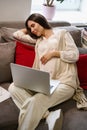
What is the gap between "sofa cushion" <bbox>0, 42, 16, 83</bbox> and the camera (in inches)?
85.8

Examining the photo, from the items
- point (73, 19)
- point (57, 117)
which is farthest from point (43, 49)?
point (73, 19)

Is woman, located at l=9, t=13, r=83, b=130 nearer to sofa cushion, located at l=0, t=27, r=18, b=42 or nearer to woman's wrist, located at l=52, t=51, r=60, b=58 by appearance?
woman's wrist, located at l=52, t=51, r=60, b=58

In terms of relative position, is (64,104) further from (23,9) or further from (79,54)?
(23,9)

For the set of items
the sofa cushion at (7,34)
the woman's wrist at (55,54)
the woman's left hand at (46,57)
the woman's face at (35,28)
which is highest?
the woman's face at (35,28)

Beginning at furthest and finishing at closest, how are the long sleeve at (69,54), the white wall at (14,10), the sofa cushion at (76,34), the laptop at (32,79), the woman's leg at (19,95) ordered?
the white wall at (14,10)
the sofa cushion at (76,34)
the long sleeve at (69,54)
the woman's leg at (19,95)
the laptop at (32,79)

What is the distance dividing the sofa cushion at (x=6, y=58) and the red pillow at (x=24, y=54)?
45mm

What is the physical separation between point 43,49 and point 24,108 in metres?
0.60

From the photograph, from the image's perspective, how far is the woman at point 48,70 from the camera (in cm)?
181

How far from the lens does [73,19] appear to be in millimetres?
3248

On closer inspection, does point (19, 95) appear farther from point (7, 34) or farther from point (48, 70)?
point (7, 34)

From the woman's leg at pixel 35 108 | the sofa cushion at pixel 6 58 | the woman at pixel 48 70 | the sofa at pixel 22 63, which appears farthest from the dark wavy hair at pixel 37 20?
the woman's leg at pixel 35 108

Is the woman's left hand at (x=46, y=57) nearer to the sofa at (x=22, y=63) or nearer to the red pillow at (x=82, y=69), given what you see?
the sofa at (x=22, y=63)

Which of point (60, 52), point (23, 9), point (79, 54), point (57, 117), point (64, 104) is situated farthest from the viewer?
point (23, 9)

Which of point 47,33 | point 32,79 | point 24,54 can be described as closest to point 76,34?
point 47,33
